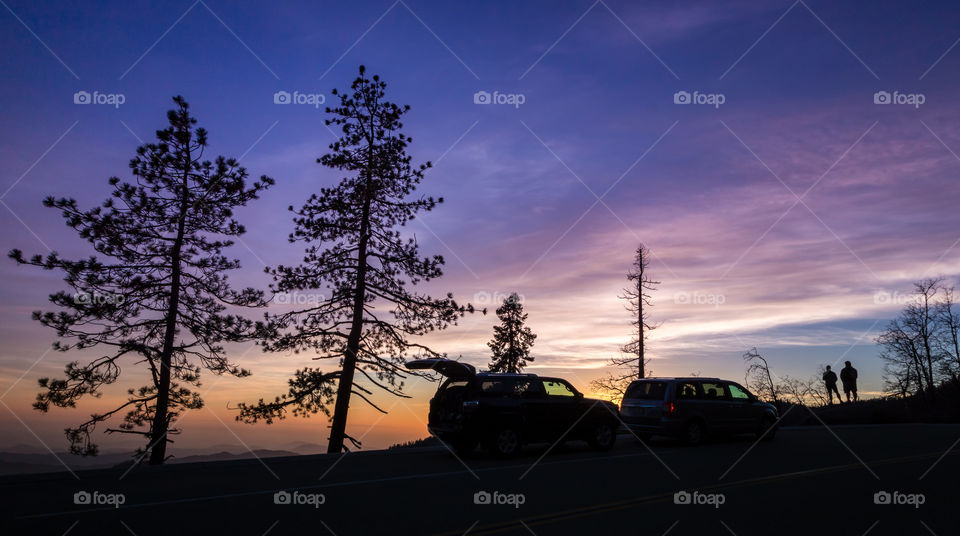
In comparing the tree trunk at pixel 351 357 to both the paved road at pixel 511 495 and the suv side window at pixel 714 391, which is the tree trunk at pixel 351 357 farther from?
the suv side window at pixel 714 391

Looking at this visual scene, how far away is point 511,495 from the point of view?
31.0 feet

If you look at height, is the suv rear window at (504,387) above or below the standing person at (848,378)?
below

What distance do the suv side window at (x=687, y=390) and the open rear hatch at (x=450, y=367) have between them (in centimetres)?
642

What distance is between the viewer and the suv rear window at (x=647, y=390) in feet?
58.7

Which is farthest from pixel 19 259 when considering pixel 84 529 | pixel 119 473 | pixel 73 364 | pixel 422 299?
pixel 84 529

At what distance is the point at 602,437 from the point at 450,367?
4558 millimetres

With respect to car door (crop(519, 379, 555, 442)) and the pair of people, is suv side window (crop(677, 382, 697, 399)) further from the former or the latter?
the pair of people

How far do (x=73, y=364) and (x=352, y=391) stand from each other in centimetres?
907

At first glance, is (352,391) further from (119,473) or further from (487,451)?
(119,473)

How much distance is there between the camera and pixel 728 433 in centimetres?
1870

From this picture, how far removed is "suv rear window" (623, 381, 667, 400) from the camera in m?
17.9

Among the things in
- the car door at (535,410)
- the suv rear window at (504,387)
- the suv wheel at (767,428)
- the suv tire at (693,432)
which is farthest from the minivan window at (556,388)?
the suv wheel at (767,428)

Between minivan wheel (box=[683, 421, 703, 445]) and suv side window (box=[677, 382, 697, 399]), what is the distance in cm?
75

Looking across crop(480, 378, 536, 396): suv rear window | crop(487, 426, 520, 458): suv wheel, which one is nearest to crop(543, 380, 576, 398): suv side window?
crop(480, 378, 536, 396): suv rear window
